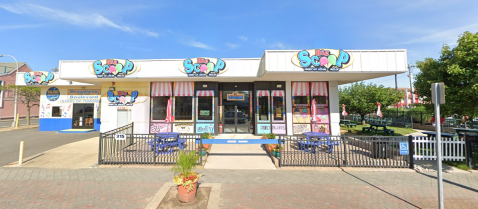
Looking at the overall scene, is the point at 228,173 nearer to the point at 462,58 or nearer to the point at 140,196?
the point at 140,196

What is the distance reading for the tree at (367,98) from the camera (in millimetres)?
19547

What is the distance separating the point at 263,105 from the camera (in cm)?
1241

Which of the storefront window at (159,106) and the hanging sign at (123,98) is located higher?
the hanging sign at (123,98)

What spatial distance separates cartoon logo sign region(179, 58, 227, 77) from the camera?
11164mm

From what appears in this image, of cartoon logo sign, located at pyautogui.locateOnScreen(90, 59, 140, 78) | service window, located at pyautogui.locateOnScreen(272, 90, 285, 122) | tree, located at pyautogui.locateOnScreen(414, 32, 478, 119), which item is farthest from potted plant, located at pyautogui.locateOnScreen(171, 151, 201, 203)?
cartoon logo sign, located at pyautogui.locateOnScreen(90, 59, 140, 78)

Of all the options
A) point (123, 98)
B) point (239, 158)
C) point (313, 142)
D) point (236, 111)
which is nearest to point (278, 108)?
point (236, 111)

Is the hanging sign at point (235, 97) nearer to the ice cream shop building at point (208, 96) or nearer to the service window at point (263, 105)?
the ice cream shop building at point (208, 96)

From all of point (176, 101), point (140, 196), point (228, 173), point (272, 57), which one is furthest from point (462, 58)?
point (176, 101)

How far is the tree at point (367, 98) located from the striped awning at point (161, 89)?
18.9 m

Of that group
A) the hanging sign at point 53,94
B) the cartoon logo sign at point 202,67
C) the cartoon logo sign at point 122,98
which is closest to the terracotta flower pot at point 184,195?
the cartoon logo sign at point 202,67

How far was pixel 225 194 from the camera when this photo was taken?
174 inches

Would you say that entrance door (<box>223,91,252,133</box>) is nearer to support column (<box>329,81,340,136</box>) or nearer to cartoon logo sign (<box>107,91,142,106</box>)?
support column (<box>329,81,340,136</box>)

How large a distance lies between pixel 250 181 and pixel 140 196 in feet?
9.08

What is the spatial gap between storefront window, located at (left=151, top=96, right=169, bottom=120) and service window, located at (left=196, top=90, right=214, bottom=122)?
7.27 feet
